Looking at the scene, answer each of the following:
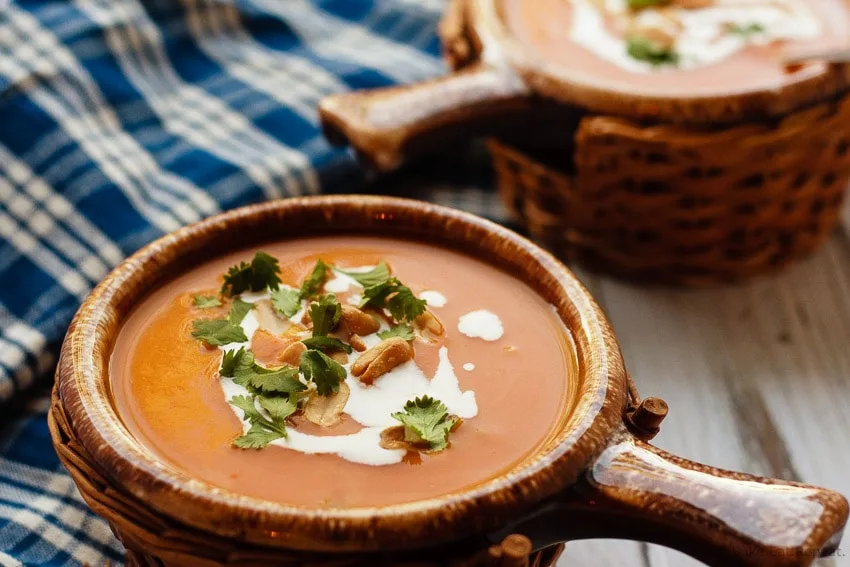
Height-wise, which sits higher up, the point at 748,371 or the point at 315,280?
the point at 315,280

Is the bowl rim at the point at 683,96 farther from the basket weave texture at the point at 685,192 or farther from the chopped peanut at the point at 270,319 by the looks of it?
the chopped peanut at the point at 270,319

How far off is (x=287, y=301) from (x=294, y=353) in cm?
11

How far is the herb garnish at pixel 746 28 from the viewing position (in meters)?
1.84

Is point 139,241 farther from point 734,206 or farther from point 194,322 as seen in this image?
point 734,206

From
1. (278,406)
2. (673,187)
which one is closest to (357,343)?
(278,406)

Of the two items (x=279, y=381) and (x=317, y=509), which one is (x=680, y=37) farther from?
(x=317, y=509)

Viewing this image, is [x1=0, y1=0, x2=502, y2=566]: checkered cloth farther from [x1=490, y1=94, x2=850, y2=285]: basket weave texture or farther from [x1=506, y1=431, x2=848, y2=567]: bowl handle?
[x1=506, y1=431, x2=848, y2=567]: bowl handle

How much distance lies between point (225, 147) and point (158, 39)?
327 mm

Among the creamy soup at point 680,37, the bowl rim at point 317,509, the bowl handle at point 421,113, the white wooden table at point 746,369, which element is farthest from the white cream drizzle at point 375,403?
the creamy soup at point 680,37

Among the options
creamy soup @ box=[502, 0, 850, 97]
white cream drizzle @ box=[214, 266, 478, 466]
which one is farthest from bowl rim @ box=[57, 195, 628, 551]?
creamy soup @ box=[502, 0, 850, 97]

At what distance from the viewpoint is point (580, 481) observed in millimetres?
980

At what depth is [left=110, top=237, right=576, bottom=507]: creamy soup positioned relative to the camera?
3.30ft

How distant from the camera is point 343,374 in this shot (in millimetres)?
1089

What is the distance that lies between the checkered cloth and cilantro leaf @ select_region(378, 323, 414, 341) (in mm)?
495
